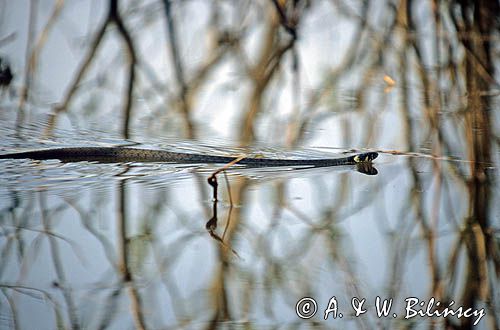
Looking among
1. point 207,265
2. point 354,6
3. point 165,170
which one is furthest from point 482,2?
point 207,265

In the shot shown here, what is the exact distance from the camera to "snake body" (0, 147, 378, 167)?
3.46 m

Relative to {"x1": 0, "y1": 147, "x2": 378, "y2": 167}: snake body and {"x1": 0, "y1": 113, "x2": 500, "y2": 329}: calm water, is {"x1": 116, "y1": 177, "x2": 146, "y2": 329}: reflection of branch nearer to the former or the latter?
{"x1": 0, "y1": 113, "x2": 500, "y2": 329}: calm water

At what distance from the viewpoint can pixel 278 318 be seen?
1.85 m

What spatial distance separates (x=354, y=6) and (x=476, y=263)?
3.32 metres

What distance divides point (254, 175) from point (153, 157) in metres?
0.49

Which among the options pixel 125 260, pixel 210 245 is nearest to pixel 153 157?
pixel 210 245

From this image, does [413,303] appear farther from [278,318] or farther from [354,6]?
[354,6]

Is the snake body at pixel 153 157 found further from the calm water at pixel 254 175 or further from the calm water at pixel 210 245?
the calm water at pixel 210 245

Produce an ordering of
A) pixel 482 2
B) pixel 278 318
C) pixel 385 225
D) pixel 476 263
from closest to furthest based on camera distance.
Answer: pixel 278 318 < pixel 476 263 < pixel 385 225 < pixel 482 2

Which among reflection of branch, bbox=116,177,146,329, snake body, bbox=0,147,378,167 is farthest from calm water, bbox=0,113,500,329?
snake body, bbox=0,147,378,167

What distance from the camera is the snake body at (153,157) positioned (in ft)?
11.4

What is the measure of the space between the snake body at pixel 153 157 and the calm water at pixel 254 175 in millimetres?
71

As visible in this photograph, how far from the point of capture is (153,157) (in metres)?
3.53

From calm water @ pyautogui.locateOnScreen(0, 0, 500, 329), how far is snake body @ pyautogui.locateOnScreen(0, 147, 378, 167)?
0.07 m
